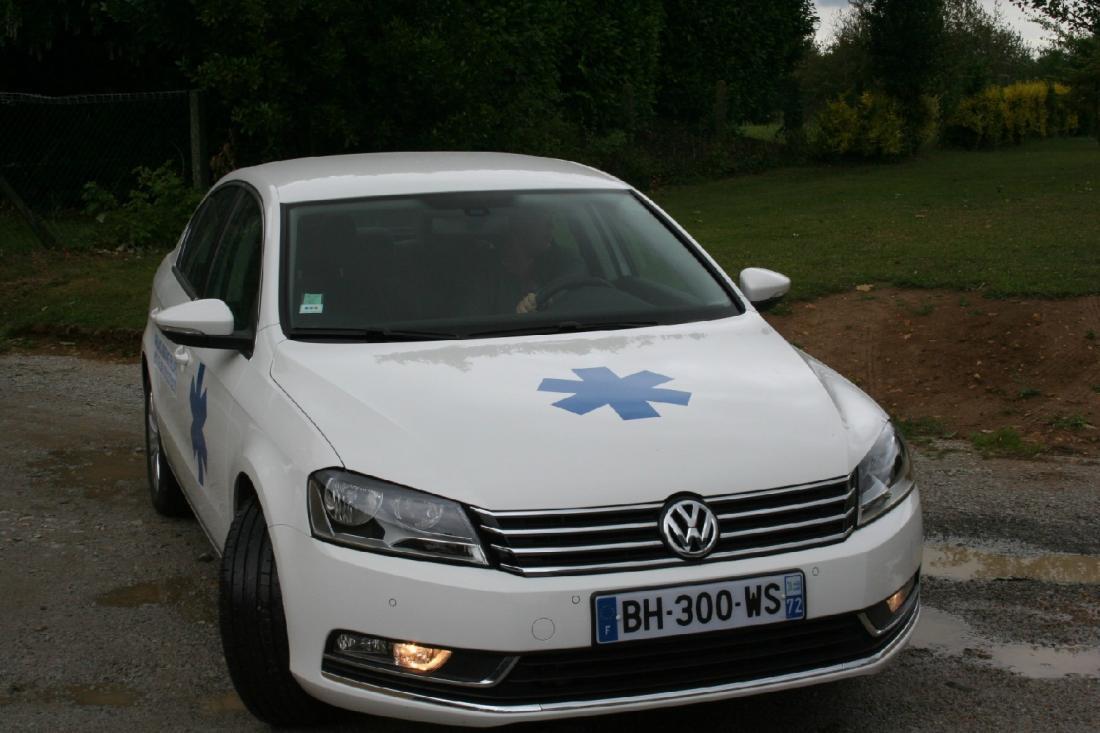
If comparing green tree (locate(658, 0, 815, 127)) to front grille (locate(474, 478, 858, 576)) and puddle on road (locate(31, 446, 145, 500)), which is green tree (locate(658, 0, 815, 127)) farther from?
front grille (locate(474, 478, 858, 576))

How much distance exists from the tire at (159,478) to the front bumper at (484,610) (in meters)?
2.51

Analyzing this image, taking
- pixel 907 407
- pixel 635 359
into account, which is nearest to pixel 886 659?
pixel 635 359

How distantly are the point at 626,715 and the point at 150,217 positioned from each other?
38.5 feet

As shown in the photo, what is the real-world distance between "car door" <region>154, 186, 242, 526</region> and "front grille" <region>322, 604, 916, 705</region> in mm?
1617

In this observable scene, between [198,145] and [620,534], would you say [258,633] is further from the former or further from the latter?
[198,145]

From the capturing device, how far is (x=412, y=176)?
5141 millimetres

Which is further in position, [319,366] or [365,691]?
[319,366]

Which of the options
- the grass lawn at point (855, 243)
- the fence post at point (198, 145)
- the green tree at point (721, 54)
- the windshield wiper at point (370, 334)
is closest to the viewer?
the windshield wiper at point (370, 334)

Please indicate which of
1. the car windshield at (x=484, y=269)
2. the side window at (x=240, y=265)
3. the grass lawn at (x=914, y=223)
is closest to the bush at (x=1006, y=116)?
the grass lawn at (x=914, y=223)

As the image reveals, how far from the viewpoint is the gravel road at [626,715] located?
397 cm

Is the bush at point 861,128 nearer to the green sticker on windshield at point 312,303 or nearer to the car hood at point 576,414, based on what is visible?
the car hood at point 576,414

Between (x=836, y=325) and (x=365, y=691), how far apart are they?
22.4ft

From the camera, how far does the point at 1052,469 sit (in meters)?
6.66

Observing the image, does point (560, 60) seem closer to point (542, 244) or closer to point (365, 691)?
point (542, 244)
